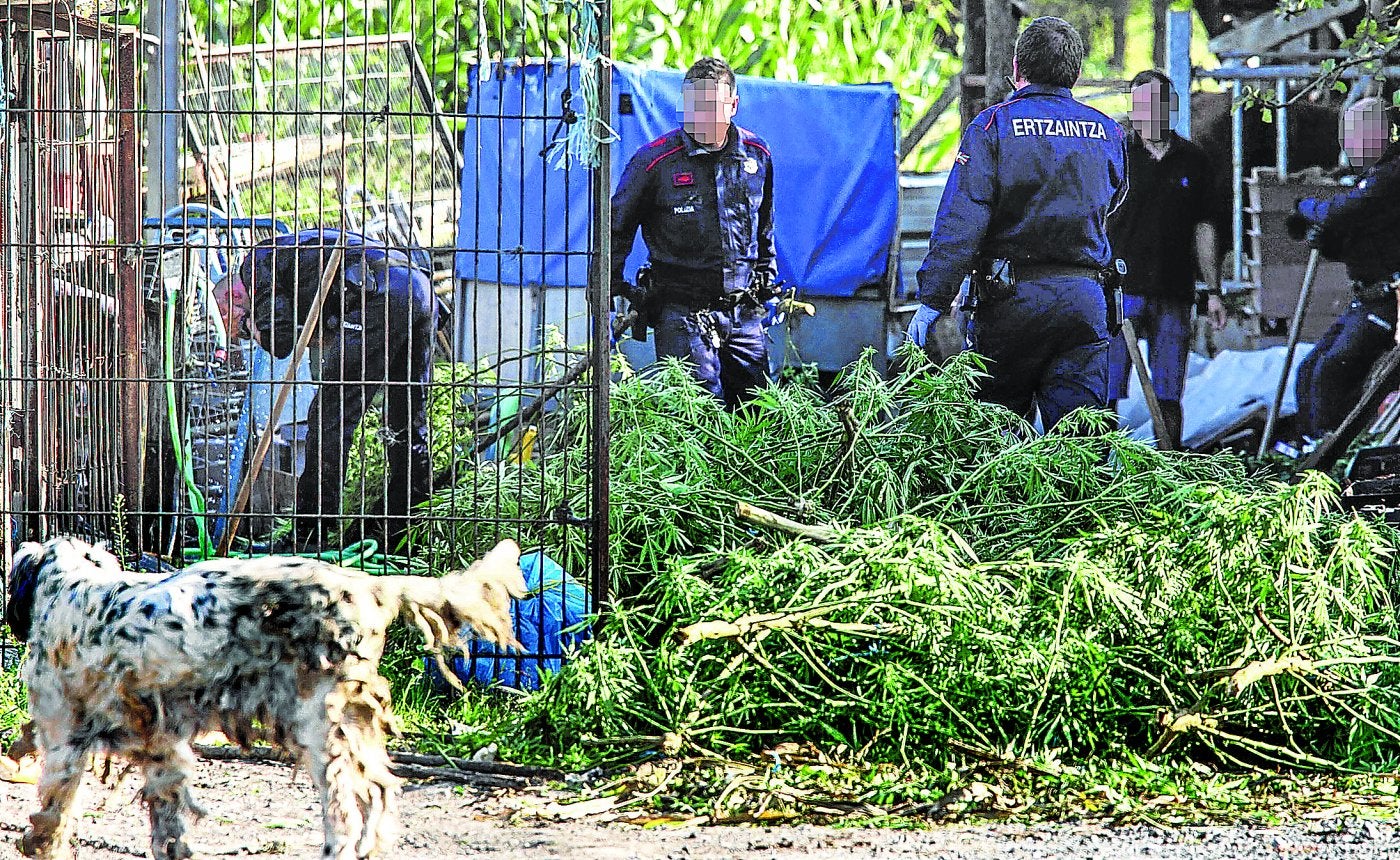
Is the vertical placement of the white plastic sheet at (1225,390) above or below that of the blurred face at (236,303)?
below

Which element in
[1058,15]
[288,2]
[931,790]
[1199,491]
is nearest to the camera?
[931,790]

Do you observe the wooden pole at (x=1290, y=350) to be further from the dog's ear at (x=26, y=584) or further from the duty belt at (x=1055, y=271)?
the dog's ear at (x=26, y=584)

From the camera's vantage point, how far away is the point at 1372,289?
24.8 ft

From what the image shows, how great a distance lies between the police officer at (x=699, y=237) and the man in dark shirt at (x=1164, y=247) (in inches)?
75.2

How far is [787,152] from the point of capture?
25.5ft

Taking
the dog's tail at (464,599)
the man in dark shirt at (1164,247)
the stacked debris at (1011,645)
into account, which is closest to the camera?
the dog's tail at (464,599)

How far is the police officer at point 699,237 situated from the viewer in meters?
7.64

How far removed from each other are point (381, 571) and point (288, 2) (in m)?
6.04

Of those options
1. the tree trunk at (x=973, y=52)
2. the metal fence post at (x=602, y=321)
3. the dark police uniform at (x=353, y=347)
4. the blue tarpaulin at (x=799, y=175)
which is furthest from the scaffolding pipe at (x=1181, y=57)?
the dark police uniform at (x=353, y=347)

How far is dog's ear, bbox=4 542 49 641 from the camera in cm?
398

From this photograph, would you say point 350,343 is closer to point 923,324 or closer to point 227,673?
point 923,324

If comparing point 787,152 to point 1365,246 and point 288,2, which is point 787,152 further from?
point 288,2

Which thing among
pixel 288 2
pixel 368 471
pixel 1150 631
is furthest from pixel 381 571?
pixel 288 2

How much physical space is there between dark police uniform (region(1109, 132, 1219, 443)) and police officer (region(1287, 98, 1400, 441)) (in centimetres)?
54
